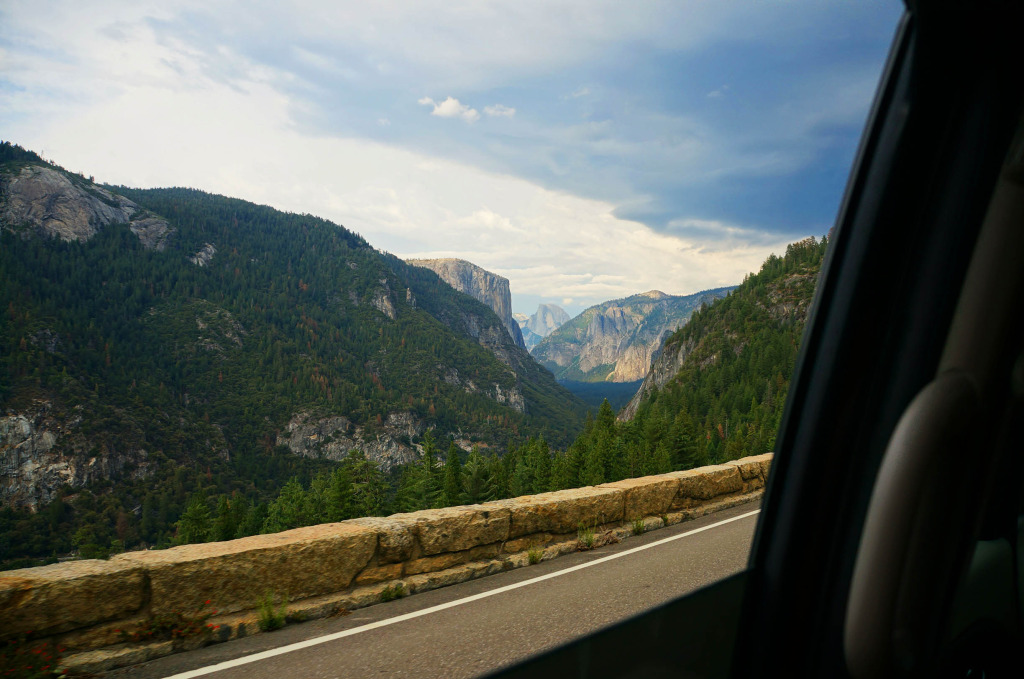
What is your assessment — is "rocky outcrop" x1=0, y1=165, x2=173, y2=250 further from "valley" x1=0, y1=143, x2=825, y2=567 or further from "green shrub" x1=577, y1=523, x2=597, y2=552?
"green shrub" x1=577, y1=523, x2=597, y2=552

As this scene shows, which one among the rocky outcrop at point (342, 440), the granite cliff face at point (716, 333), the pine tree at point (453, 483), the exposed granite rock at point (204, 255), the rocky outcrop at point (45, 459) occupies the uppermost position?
the granite cliff face at point (716, 333)

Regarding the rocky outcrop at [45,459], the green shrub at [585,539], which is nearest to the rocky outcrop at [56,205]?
the rocky outcrop at [45,459]

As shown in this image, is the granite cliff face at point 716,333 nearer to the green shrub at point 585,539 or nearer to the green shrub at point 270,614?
the green shrub at point 585,539

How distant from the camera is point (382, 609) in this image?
16.1ft

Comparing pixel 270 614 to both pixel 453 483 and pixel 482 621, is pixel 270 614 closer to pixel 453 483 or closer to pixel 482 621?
pixel 482 621

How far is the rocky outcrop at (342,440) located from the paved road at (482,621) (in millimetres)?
131455

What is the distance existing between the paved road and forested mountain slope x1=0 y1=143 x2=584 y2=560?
107 metres

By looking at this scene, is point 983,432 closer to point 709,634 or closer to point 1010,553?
point 1010,553

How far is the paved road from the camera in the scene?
11.6 ft

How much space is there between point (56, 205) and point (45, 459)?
317ft

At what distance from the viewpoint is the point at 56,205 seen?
156 metres

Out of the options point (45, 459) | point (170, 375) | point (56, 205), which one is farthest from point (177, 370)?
point (56, 205)

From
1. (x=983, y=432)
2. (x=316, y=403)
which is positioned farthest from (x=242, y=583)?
(x=316, y=403)

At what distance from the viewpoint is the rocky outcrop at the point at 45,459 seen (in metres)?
95.2
